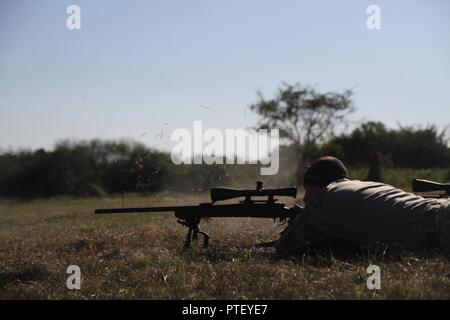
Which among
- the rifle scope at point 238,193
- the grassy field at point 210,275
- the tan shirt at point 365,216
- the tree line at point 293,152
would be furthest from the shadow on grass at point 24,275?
the tree line at point 293,152

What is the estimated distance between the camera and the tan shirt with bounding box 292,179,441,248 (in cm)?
603

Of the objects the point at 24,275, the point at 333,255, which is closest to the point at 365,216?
the point at 333,255

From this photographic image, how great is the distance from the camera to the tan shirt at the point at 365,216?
603 cm

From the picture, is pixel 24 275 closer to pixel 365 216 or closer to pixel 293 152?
pixel 365 216

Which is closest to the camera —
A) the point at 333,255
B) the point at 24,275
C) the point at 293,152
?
the point at 24,275

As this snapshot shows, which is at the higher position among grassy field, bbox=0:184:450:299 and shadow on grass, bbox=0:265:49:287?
grassy field, bbox=0:184:450:299

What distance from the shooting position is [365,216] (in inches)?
238

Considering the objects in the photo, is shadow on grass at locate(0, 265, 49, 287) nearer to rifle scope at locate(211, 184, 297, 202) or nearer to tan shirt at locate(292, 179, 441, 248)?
rifle scope at locate(211, 184, 297, 202)

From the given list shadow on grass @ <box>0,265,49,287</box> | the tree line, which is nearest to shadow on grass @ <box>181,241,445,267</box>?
shadow on grass @ <box>0,265,49,287</box>

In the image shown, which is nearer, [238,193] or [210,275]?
[210,275]

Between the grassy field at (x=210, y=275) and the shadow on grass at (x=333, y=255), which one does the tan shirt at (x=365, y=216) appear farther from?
the grassy field at (x=210, y=275)

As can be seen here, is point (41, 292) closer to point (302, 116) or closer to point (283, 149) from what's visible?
point (283, 149)

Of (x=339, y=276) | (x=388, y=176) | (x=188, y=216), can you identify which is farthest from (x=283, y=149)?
(x=339, y=276)
